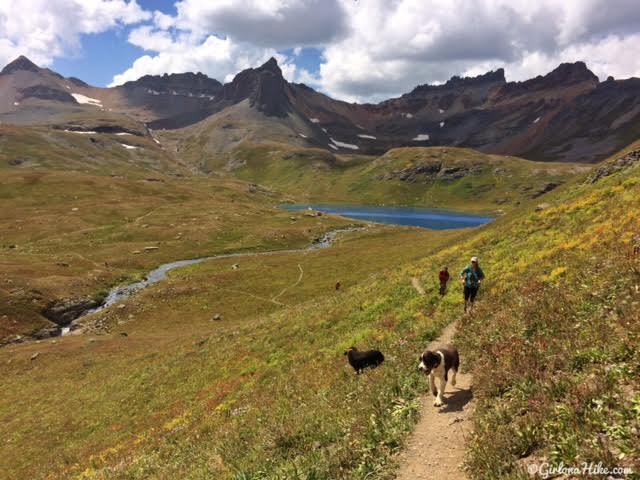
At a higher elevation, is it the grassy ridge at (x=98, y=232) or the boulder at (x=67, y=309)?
the grassy ridge at (x=98, y=232)

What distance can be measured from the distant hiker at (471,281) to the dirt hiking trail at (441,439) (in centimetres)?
742

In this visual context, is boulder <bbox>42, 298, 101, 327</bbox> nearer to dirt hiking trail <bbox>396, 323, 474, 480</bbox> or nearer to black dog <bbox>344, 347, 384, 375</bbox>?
black dog <bbox>344, 347, 384, 375</bbox>

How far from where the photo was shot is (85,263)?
89.8m

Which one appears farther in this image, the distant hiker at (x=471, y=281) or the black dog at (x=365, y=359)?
the distant hiker at (x=471, y=281)

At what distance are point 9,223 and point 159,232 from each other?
43452 millimetres

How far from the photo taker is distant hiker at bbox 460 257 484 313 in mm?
19938

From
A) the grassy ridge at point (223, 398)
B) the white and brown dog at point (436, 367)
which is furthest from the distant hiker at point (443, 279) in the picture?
the white and brown dog at point (436, 367)

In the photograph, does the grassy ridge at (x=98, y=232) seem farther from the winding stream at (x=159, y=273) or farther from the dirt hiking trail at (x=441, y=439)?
the dirt hiking trail at (x=441, y=439)

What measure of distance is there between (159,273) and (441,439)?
8960 cm

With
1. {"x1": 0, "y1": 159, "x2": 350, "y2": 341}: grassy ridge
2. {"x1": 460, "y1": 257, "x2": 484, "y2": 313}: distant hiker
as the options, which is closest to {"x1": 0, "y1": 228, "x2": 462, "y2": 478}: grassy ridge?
{"x1": 460, "y1": 257, "x2": 484, "y2": 313}: distant hiker

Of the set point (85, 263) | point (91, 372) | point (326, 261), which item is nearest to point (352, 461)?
point (91, 372)

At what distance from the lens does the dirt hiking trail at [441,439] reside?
922 centimetres

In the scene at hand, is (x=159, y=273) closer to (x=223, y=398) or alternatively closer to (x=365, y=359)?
(x=223, y=398)

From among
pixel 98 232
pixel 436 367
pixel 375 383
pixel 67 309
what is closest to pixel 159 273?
pixel 67 309
